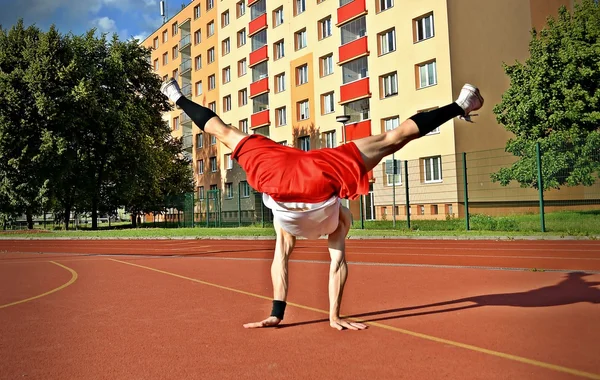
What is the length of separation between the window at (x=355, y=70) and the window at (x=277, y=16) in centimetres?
947

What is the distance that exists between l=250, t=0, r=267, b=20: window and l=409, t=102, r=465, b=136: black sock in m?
40.0

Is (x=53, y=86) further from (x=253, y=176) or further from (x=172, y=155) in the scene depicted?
(x=253, y=176)

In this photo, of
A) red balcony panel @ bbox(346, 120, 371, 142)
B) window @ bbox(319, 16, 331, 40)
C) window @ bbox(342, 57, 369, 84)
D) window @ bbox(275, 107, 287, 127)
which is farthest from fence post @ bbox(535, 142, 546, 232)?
window @ bbox(275, 107, 287, 127)

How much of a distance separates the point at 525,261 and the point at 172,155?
122ft

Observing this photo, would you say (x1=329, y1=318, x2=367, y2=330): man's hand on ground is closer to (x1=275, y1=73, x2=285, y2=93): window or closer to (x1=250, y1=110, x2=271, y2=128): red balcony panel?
(x1=275, y1=73, x2=285, y2=93): window

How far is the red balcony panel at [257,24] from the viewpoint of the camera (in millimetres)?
40812

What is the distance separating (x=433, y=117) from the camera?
4.13 meters

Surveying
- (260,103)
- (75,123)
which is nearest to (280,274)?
(75,123)

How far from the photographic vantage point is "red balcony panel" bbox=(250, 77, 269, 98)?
133 feet

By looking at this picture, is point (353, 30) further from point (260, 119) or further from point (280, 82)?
point (260, 119)

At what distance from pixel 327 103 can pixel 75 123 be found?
16.0 m

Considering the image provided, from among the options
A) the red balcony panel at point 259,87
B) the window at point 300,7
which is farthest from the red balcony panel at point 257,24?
the red balcony panel at point 259,87

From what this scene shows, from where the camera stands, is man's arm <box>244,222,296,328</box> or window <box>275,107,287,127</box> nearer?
man's arm <box>244,222,296,328</box>

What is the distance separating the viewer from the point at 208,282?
24.4 ft
